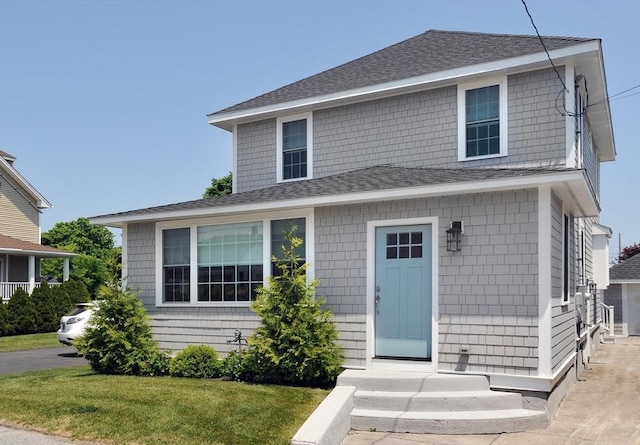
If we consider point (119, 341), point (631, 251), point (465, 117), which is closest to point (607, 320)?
point (465, 117)

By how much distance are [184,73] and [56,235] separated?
135 ft

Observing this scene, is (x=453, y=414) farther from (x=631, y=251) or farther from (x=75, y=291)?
(x=631, y=251)

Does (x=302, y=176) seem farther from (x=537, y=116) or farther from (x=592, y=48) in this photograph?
(x=592, y=48)

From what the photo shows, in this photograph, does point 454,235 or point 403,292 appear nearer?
point 454,235

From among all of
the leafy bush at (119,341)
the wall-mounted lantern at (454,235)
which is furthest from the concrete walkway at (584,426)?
the leafy bush at (119,341)

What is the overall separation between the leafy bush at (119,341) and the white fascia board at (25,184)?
17.6m

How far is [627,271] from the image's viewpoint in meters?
22.1

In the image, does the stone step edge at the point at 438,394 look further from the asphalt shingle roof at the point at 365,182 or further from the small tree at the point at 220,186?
the small tree at the point at 220,186

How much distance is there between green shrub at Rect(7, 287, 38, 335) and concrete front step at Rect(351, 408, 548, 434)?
57.1 feet

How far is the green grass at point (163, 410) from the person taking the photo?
655 centimetres

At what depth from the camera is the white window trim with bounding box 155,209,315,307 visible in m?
9.48

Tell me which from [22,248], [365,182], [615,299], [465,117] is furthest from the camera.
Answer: [22,248]

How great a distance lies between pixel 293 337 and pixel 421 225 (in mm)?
2399

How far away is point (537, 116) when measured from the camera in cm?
963
